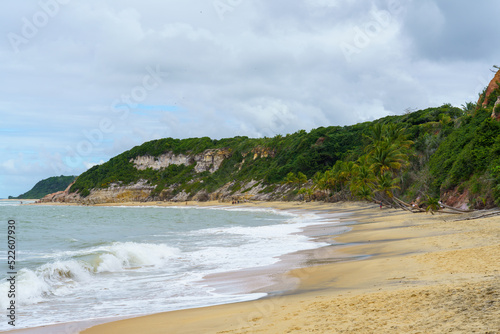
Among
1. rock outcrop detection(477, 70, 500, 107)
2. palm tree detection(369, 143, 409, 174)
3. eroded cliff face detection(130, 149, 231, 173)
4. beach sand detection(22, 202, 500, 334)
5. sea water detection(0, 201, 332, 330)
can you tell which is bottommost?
sea water detection(0, 201, 332, 330)

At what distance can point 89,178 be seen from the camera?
153 meters

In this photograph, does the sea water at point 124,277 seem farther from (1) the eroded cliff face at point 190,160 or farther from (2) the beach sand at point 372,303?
(1) the eroded cliff face at point 190,160

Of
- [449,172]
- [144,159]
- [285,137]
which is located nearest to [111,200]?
[144,159]

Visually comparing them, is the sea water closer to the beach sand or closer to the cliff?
the beach sand

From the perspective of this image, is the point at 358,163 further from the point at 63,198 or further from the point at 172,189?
the point at 63,198

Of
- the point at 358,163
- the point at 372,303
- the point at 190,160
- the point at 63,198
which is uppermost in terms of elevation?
the point at 190,160

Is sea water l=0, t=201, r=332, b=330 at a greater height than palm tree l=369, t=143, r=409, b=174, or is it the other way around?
palm tree l=369, t=143, r=409, b=174

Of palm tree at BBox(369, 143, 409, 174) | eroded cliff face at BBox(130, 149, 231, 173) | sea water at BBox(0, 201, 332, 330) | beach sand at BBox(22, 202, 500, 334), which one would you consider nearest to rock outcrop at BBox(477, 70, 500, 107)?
palm tree at BBox(369, 143, 409, 174)

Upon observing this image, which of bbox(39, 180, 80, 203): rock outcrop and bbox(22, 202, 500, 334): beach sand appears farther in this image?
bbox(39, 180, 80, 203): rock outcrop

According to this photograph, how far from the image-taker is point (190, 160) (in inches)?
5635

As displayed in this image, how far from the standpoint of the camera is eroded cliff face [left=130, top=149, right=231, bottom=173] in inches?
5344

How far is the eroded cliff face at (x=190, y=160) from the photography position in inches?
5344

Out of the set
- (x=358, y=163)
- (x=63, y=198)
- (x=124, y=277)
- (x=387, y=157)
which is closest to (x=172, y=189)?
(x=63, y=198)

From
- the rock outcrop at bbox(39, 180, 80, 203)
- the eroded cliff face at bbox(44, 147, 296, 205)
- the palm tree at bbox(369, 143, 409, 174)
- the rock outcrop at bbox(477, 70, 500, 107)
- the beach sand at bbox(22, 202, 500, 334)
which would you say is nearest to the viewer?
the beach sand at bbox(22, 202, 500, 334)
